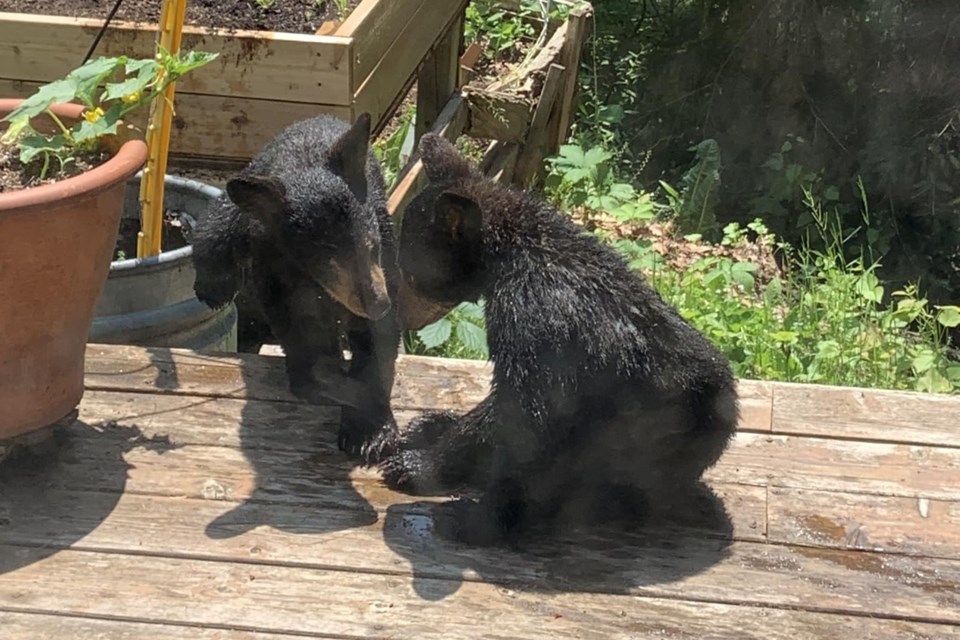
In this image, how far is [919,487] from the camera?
3.22m

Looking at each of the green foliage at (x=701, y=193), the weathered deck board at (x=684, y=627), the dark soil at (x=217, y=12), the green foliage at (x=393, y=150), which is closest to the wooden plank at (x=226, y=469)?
the weathered deck board at (x=684, y=627)

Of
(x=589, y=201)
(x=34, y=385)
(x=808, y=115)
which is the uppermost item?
(x=808, y=115)

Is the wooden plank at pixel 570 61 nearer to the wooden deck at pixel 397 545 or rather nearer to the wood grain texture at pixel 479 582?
the wooden deck at pixel 397 545

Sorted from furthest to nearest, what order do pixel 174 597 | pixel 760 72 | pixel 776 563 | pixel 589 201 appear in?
pixel 760 72, pixel 589 201, pixel 776 563, pixel 174 597

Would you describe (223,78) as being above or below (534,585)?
above

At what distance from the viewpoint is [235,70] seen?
4707 millimetres

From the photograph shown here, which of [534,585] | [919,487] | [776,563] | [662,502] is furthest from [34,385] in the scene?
[919,487]

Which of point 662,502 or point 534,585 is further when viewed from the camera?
point 662,502

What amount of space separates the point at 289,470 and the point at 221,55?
85.6 inches

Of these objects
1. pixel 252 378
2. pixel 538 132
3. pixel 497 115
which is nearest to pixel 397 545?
pixel 252 378

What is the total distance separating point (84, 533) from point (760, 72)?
592 cm

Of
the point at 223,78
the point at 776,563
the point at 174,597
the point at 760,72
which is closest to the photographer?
the point at 174,597

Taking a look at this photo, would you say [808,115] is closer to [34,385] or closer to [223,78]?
[223,78]

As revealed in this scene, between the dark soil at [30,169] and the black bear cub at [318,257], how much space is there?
37 cm
